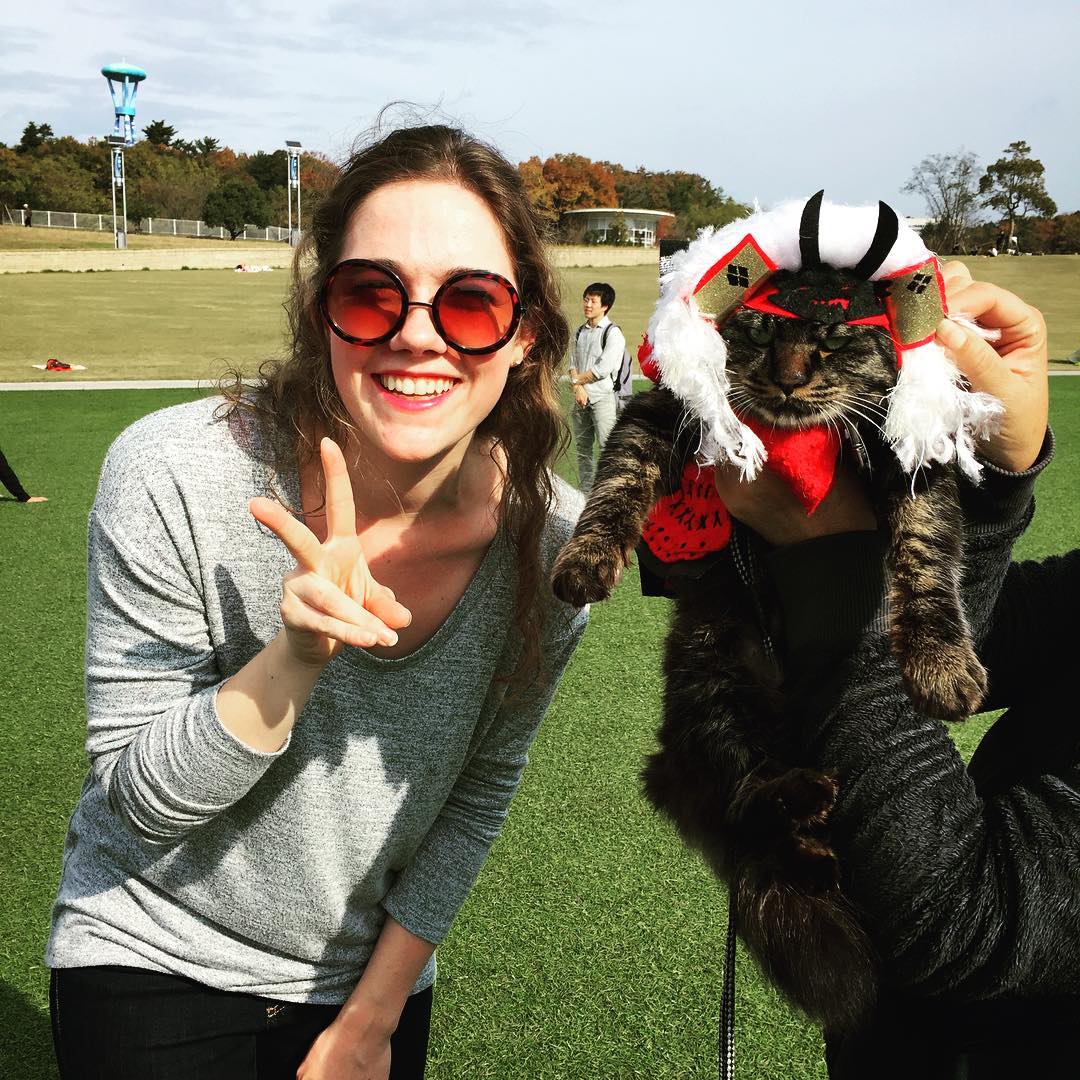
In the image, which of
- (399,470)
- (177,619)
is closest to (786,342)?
(399,470)

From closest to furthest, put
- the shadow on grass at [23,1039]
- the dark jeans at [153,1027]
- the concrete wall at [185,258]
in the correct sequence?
the dark jeans at [153,1027], the shadow on grass at [23,1039], the concrete wall at [185,258]

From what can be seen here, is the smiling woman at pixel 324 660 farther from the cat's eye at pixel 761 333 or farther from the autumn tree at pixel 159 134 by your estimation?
the autumn tree at pixel 159 134

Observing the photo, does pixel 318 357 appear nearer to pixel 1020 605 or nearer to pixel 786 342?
pixel 786 342

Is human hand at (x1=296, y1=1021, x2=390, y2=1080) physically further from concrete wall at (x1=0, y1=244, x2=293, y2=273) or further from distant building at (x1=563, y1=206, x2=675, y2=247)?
distant building at (x1=563, y1=206, x2=675, y2=247)

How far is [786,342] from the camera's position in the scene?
1667 millimetres

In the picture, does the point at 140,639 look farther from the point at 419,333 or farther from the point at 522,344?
the point at 522,344

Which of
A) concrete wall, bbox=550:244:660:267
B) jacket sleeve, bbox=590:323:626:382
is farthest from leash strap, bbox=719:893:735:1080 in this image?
concrete wall, bbox=550:244:660:267

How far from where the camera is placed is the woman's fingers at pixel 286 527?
52.6 inches

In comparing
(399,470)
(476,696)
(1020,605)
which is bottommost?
(476,696)

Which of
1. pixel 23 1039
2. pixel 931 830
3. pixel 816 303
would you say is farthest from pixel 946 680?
pixel 23 1039

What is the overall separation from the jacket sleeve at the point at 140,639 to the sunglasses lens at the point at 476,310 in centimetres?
51

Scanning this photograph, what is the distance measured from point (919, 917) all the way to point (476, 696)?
0.84 meters

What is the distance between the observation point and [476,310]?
65.3 inches

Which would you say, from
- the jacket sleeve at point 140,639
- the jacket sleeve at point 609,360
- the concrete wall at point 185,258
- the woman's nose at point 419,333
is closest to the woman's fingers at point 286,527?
the jacket sleeve at point 140,639
